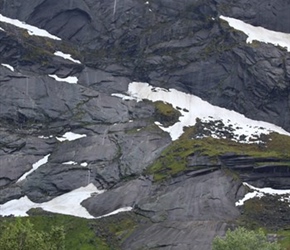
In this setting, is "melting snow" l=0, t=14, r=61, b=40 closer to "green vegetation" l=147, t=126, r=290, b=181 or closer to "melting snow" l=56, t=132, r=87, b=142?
"melting snow" l=56, t=132, r=87, b=142

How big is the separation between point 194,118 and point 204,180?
33236mm

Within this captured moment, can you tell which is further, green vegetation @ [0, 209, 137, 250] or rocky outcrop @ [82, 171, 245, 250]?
green vegetation @ [0, 209, 137, 250]

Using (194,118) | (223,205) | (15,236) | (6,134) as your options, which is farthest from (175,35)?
(15,236)

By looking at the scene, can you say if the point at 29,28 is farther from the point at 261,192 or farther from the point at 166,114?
the point at 261,192

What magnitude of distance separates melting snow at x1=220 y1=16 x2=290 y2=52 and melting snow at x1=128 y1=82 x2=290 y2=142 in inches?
→ 928

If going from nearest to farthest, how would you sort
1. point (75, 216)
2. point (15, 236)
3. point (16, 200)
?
point (15, 236)
point (75, 216)
point (16, 200)

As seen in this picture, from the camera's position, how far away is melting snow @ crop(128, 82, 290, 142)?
440ft

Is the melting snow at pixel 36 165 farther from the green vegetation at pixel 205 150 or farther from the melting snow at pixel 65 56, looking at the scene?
the melting snow at pixel 65 56

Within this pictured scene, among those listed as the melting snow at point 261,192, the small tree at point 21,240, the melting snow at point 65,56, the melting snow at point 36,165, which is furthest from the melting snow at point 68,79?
the small tree at point 21,240

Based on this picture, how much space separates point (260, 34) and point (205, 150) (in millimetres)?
56036

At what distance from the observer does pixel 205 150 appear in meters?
118

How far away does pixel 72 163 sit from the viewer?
118 metres

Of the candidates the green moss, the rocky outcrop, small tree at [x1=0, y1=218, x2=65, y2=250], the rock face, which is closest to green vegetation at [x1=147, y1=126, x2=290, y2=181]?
the rock face

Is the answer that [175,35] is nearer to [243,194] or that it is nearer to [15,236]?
[243,194]
